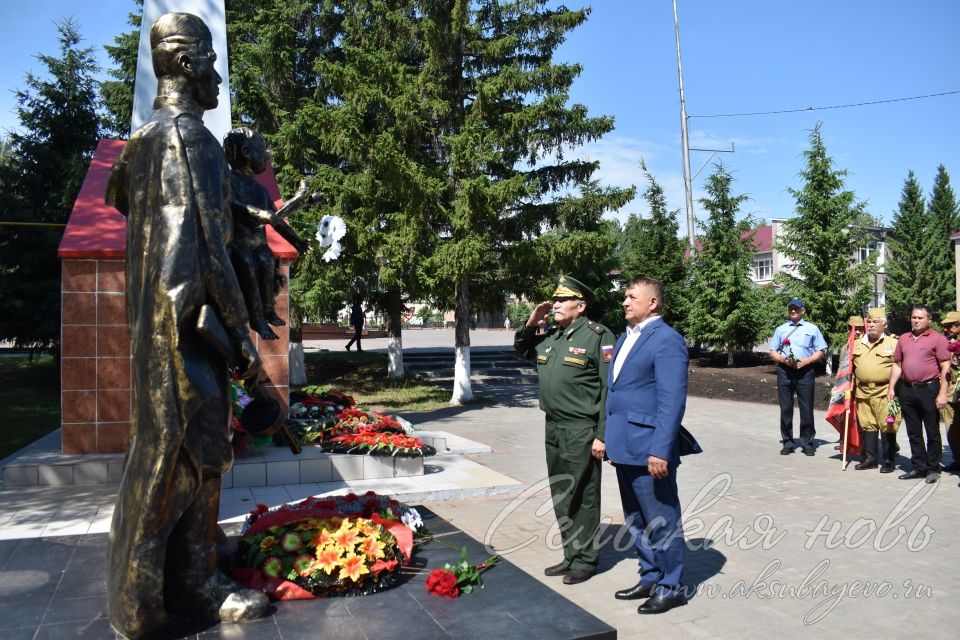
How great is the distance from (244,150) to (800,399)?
8.32 m

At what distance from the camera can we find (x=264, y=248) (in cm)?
356

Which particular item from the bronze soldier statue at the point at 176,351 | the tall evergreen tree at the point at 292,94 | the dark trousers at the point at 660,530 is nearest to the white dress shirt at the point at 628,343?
the dark trousers at the point at 660,530

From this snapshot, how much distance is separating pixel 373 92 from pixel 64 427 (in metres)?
9.50

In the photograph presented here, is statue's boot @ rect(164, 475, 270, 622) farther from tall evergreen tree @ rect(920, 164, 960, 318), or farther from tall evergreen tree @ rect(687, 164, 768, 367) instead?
tall evergreen tree @ rect(920, 164, 960, 318)

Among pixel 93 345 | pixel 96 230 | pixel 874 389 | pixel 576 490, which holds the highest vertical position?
pixel 96 230

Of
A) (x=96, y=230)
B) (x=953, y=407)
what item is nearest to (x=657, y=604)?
(x=953, y=407)

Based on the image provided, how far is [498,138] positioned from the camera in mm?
15102

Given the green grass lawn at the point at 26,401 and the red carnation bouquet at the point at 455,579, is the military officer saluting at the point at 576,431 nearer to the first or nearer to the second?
the red carnation bouquet at the point at 455,579

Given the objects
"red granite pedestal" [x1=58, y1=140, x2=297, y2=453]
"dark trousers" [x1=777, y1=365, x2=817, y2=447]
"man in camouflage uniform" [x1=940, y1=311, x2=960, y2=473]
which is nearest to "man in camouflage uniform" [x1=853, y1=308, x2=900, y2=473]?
"man in camouflage uniform" [x1=940, y1=311, x2=960, y2=473]

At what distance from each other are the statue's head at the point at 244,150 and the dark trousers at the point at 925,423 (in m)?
7.35

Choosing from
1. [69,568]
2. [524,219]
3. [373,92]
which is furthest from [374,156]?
[69,568]

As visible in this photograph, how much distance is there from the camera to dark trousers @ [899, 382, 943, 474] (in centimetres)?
804

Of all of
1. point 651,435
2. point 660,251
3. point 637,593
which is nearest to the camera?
point 651,435

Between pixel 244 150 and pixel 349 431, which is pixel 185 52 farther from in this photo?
pixel 349 431
